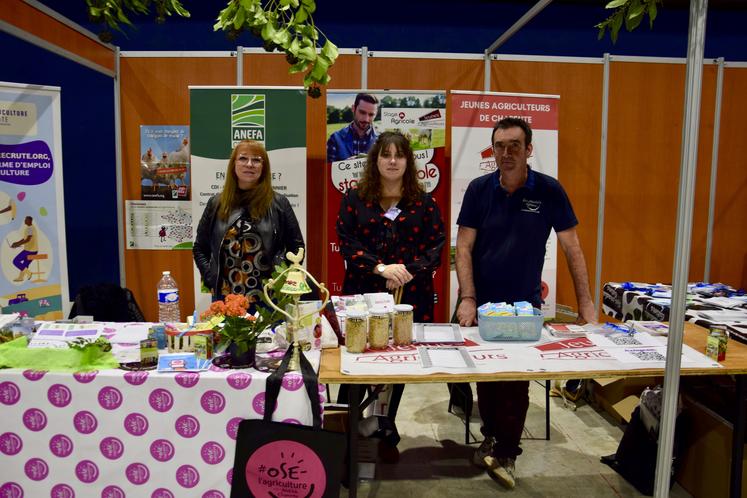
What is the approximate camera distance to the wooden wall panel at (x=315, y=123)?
14.4ft

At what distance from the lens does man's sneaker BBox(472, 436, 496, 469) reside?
109 inches

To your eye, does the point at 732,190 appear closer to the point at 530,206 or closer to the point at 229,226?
the point at 530,206

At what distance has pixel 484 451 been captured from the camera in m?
2.78

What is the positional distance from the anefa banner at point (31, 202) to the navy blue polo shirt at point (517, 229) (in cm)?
245

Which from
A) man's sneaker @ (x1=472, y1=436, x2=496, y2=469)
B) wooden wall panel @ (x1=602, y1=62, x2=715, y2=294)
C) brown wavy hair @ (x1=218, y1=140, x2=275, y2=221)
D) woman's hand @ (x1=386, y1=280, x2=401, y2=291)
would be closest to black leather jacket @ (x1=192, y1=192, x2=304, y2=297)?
brown wavy hair @ (x1=218, y1=140, x2=275, y2=221)

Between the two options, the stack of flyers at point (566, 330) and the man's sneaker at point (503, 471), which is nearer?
the stack of flyers at point (566, 330)

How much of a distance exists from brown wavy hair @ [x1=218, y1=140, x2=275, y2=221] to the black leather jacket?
3 cm

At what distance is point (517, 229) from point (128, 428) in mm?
1778

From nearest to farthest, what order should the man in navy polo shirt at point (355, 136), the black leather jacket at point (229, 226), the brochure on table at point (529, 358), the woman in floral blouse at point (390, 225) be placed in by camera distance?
the brochure on table at point (529, 358)
the woman in floral blouse at point (390, 225)
the black leather jacket at point (229, 226)
the man in navy polo shirt at point (355, 136)

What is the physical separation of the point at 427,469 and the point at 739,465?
134cm

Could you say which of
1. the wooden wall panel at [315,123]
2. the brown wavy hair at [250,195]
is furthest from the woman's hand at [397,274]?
the wooden wall panel at [315,123]

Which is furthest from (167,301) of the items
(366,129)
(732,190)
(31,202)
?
(732,190)

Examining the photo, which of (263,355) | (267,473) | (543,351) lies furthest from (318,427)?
(543,351)

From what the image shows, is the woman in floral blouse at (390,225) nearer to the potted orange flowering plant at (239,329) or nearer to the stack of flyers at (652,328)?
the potted orange flowering plant at (239,329)
